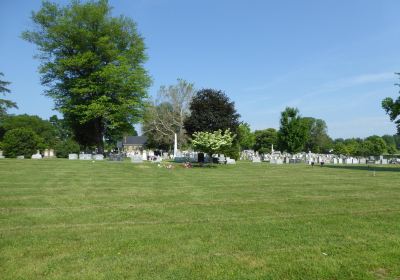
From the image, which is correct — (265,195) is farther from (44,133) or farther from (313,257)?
(44,133)

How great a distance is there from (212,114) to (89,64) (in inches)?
606

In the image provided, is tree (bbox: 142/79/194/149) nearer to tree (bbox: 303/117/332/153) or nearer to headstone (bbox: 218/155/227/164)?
headstone (bbox: 218/155/227/164)

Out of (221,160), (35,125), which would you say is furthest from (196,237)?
(35,125)

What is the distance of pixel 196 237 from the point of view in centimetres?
668

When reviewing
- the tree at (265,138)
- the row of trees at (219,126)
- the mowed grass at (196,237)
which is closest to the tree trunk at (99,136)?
the row of trees at (219,126)

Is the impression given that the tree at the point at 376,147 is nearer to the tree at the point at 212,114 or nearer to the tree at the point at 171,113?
the tree at the point at 171,113

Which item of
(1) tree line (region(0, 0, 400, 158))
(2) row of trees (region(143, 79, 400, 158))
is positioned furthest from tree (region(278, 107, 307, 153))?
(1) tree line (region(0, 0, 400, 158))

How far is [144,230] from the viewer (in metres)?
7.21

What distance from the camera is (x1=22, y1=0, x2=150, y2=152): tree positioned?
131ft

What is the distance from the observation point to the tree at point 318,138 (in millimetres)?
117188

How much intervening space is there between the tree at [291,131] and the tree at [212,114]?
23419 millimetres

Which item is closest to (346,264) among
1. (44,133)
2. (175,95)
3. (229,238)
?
(229,238)

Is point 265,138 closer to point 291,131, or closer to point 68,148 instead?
point 291,131

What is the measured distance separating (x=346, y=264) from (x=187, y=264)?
229 centimetres
